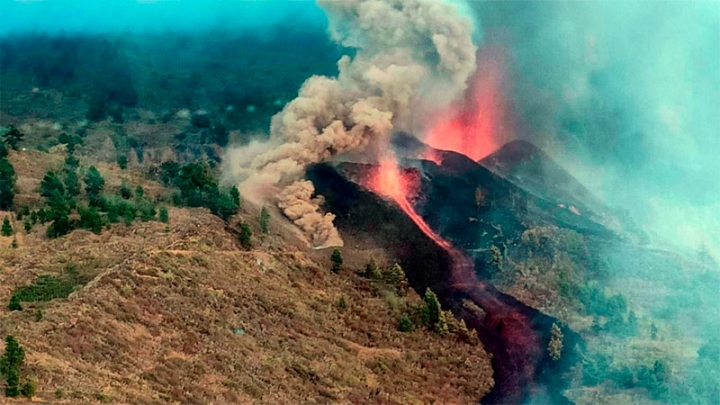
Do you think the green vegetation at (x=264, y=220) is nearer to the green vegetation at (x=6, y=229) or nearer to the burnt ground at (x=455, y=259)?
the burnt ground at (x=455, y=259)

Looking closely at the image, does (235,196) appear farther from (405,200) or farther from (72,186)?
(405,200)

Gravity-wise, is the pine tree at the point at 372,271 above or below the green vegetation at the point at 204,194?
below

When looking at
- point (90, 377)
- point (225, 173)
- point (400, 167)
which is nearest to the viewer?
point (90, 377)

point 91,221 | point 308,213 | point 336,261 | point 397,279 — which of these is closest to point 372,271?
point 397,279

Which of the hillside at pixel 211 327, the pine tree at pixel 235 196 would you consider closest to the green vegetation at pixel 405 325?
the hillside at pixel 211 327

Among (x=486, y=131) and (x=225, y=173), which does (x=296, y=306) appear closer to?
(x=225, y=173)

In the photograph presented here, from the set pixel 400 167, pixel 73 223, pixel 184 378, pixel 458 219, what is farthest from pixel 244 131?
pixel 184 378
